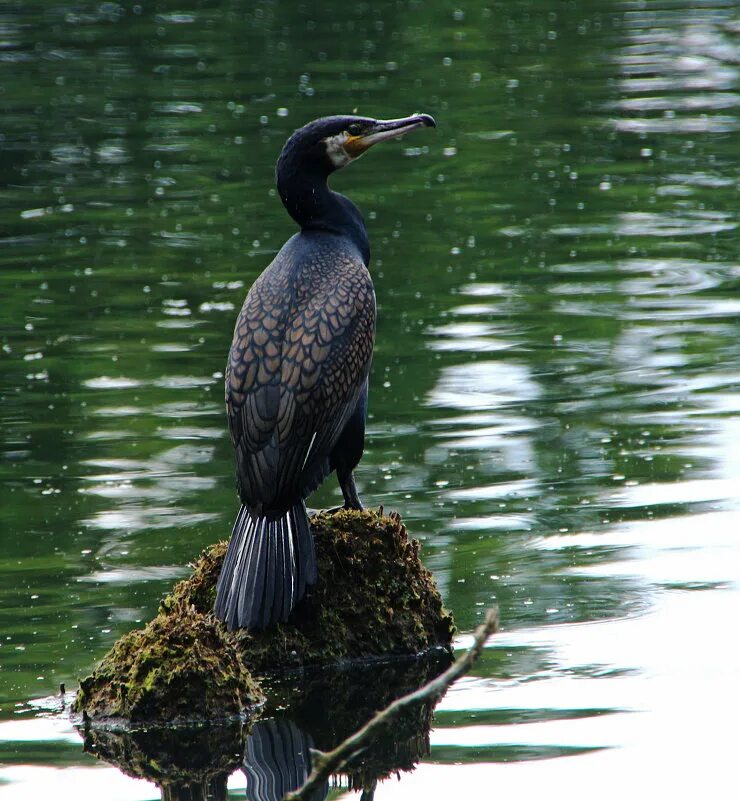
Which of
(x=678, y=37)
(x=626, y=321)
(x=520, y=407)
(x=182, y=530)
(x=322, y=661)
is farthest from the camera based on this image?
(x=678, y=37)

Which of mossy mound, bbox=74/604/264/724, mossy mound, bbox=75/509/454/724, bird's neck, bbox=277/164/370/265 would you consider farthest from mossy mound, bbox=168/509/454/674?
bird's neck, bbox=277/164/370/265

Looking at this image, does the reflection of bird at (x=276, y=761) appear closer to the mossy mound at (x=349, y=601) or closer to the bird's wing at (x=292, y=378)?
the mossy mound at (x=349, y=601)

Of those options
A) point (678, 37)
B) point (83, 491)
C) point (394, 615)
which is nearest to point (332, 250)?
point (394, 615)

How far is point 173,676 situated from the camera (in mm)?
5055

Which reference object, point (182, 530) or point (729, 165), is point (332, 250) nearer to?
point (182, 530)

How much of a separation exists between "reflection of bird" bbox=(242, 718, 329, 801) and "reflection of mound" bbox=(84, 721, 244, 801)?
0.05 m

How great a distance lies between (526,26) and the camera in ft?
78.6

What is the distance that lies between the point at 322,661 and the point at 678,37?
18.8 metres

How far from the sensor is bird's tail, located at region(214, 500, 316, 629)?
17.6 ft

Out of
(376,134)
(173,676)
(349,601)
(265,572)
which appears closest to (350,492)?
(349,601)

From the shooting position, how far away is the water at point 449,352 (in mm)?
Result: 5875

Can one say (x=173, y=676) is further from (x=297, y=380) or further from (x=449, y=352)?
(x=449, y=352)

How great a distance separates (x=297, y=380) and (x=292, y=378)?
20 mm

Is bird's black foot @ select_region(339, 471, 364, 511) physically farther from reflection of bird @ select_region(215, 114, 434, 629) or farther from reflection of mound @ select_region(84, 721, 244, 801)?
reflection of mound @ select_region(84, 721, 244, 801)
